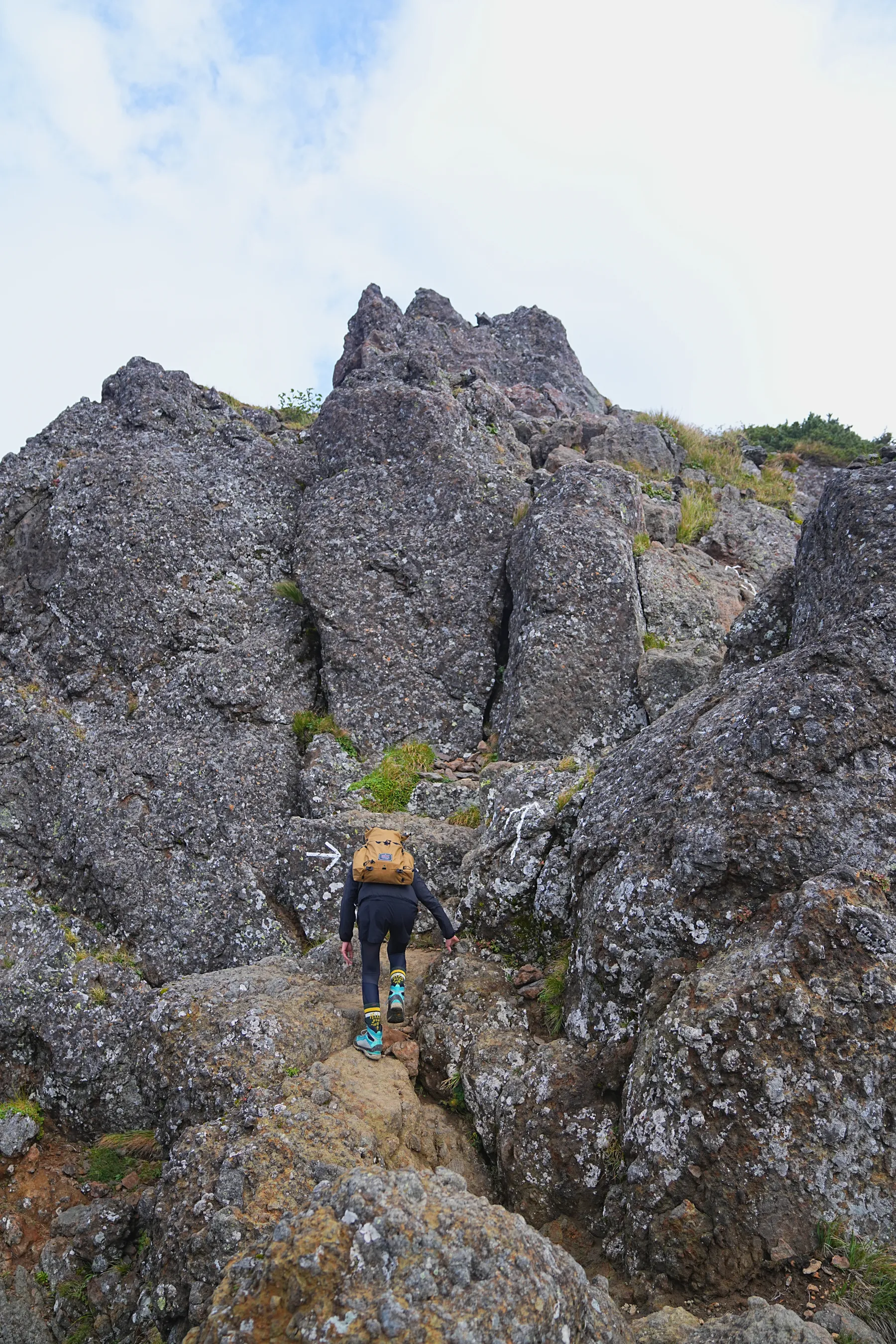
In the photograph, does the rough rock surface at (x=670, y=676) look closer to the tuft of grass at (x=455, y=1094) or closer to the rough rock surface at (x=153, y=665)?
the rough rock surface at (x=153, y=665)

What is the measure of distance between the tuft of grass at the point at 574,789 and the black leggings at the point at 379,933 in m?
2.46

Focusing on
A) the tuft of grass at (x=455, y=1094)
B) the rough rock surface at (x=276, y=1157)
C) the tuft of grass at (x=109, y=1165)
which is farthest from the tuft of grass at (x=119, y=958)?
the tuft of grass at (x=455, y=1094)

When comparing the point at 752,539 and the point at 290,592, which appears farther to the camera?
the point at 752,539

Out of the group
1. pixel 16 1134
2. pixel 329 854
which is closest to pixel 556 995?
pixel 329 854

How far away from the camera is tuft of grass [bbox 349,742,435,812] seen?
13.8 metres

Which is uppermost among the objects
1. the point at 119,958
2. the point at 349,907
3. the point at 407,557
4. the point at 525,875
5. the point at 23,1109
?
the point at 407,557

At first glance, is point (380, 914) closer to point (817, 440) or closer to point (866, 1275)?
point (866, 1275)

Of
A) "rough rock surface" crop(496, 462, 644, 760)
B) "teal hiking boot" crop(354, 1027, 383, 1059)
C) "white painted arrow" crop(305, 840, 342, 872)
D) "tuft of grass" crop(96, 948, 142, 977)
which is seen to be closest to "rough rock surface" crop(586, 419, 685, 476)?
"rough rock surface" crop(496, 462, 644, 760)

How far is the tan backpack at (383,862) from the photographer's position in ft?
30.0

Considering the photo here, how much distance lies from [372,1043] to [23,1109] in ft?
15.5

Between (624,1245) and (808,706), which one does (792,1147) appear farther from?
(808,706)

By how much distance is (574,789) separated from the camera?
36.2ft

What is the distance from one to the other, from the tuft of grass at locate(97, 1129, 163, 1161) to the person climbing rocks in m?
2.70

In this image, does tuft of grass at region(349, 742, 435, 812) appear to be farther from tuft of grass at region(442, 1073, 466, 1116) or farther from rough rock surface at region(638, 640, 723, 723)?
tuft of grass at region(442, 1073, 466, 1116)
